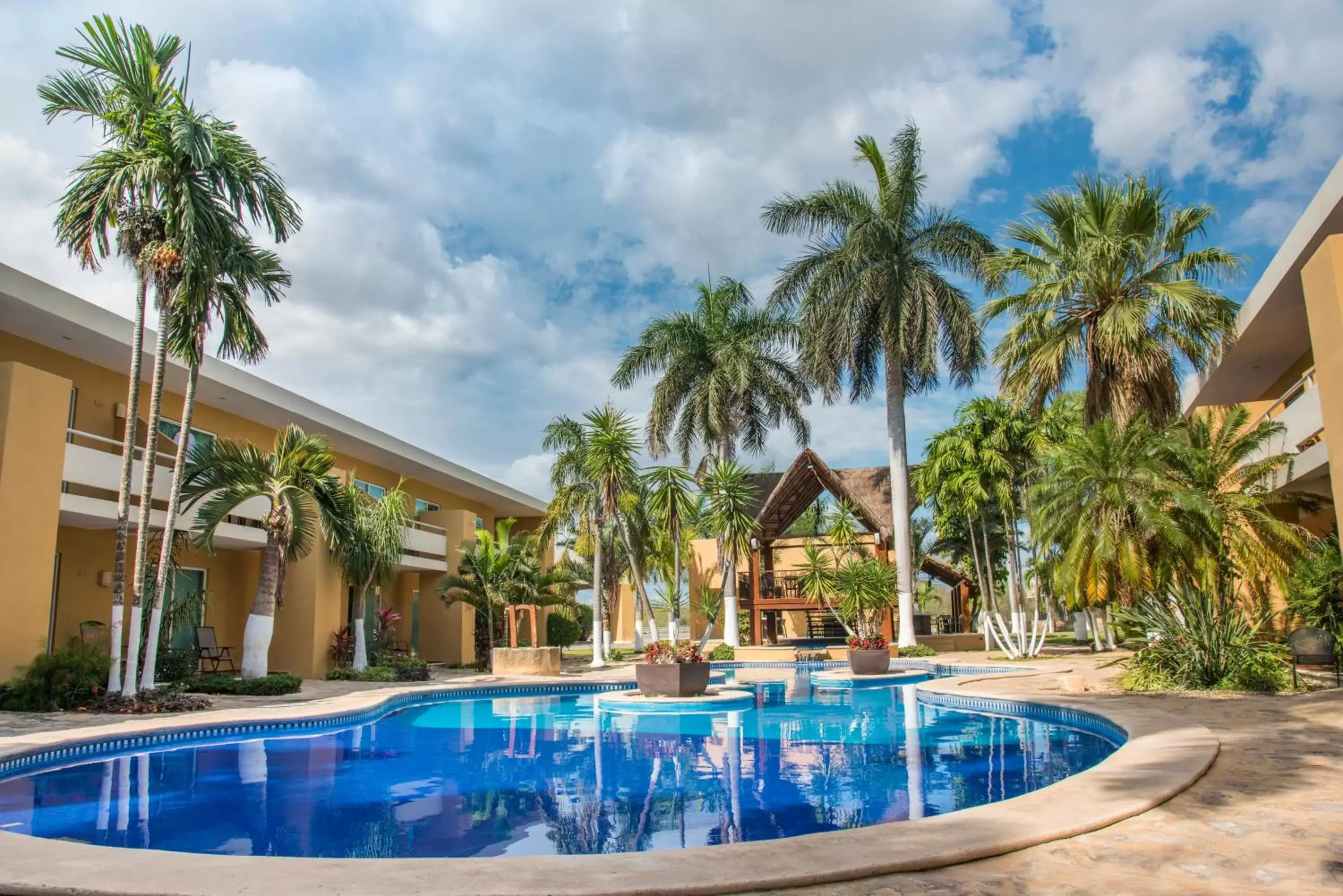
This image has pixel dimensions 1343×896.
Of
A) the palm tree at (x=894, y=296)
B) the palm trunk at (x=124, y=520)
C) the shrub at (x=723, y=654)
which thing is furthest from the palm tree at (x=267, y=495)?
the palm tree at (x=894, y=296)

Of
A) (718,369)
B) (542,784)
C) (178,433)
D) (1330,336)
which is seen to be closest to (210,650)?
(178,433)

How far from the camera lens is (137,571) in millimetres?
13203

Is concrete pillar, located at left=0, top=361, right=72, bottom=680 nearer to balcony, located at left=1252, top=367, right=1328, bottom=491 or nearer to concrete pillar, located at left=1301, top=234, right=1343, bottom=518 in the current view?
concrete pillar, located at left=1301, top=234, right=1343, bottom=518

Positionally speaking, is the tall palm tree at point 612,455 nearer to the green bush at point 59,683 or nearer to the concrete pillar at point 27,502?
the concrete pillar at point 27,502

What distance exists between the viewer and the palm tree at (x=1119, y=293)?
16.1m

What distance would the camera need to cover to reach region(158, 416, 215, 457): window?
17419 millimetres

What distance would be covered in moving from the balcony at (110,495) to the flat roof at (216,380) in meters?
1.54

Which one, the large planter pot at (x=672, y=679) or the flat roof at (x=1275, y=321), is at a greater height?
the flat roof at (x=1275, y=321)

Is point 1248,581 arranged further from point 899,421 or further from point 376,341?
point 376,341

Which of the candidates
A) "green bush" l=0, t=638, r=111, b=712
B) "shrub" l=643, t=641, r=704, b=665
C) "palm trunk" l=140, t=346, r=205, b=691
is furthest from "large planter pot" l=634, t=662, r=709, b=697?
"green bush" l=0, t=638, r=111, b=712

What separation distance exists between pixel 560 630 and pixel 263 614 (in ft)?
60.3

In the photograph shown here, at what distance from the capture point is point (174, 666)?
1535 cm

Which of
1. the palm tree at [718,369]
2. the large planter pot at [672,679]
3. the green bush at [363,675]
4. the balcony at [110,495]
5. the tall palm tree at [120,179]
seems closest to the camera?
the tall palm tree at [120,179]

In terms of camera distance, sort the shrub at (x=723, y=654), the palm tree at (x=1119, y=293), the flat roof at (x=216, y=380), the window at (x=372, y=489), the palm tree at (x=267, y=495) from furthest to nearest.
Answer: the shrub at (x=723, y=654) < the window at (x=372, y=489) < the palm tree at (x=1119, y=293) < the palm tree at (x=267, y=495) < the flat roof at (x=216, y=380)
